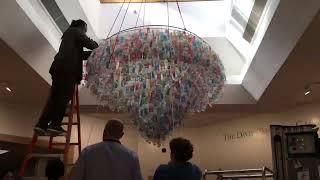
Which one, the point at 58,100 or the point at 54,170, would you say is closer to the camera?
the point at 54,170

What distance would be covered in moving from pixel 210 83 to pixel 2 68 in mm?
2994

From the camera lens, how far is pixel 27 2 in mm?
4938

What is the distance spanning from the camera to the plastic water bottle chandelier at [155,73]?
13.5ft

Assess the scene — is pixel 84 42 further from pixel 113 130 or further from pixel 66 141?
pixel 113 130

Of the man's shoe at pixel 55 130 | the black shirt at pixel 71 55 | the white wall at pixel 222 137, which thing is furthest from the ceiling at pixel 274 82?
the man's shoe at pixel 55 130

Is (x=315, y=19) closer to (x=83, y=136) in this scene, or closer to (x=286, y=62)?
(x=286, y=62)

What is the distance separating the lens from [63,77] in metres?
4.36

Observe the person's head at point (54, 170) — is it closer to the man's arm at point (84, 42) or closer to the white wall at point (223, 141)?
the man's arm at point (84, 42)

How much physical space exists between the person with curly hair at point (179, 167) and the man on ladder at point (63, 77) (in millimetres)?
1394

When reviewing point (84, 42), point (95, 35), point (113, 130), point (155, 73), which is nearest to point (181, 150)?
point (113, 130)

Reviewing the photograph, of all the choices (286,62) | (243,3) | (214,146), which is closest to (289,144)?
(286,62)

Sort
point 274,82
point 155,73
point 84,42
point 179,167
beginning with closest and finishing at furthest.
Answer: point 179,167 < point 155,73 < point 84,42 < point 274,82

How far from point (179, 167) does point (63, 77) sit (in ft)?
5.64

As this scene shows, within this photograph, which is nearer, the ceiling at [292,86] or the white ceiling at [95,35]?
the white ceiling at [95,35]
